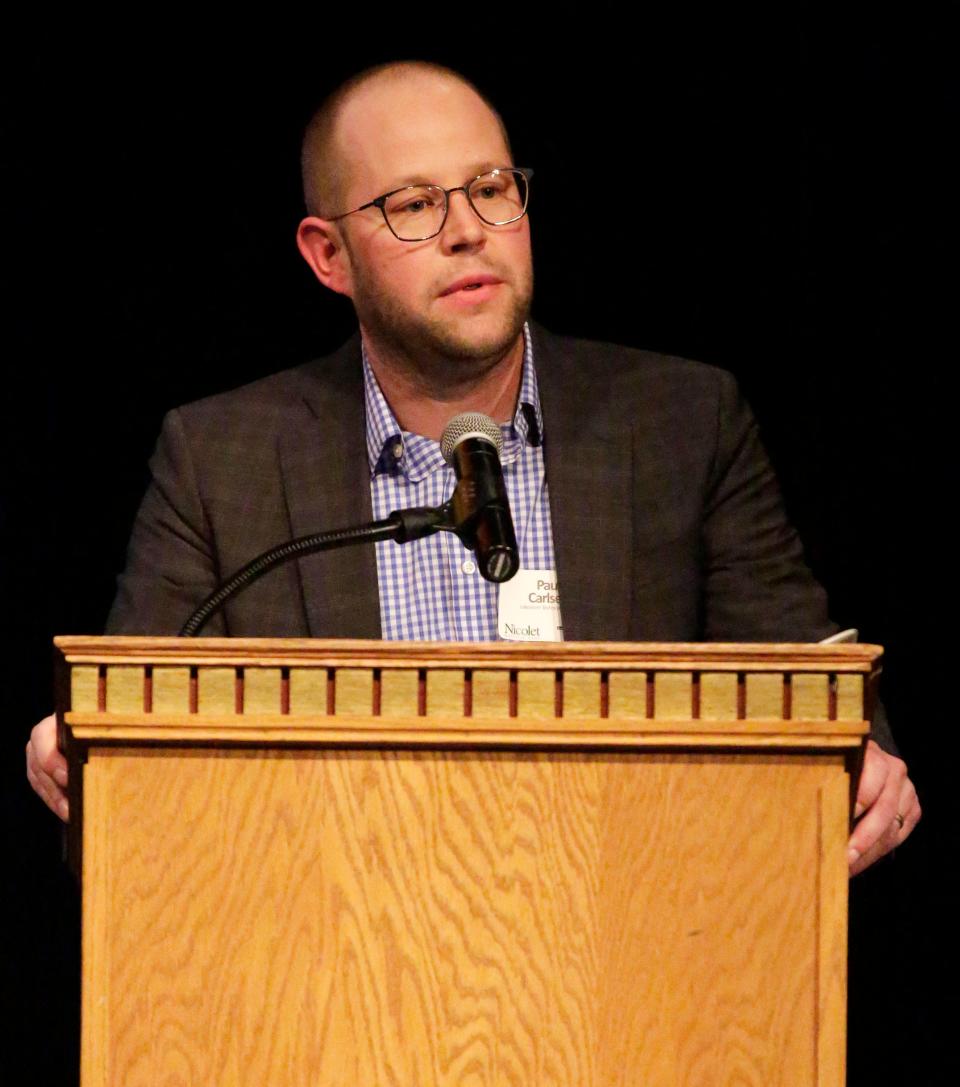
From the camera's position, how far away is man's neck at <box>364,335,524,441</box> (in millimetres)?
2475

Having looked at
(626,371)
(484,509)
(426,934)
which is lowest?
(426,934)

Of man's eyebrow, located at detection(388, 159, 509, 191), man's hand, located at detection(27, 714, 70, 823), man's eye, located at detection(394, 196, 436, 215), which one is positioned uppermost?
man's eyebrow, located at detection(388, 159, 509, 191)

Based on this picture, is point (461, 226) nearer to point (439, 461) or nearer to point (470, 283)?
point (470, 283)

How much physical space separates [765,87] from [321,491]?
96 centimetres

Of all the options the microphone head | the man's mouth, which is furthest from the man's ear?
the microphone head

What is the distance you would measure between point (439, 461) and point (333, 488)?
162 mm

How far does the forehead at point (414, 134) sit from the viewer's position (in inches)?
93.0

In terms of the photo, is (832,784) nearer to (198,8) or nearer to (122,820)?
(122,820)

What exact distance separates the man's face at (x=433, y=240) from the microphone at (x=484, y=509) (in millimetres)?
766

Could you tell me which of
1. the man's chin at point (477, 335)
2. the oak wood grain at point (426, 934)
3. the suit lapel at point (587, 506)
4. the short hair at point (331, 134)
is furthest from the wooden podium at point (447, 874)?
the short hair at point (331, 134)

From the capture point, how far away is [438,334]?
7.79 ft

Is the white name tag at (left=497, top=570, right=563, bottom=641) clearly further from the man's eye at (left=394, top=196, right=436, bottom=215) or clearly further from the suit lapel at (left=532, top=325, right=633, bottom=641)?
the man's eye at (left=394, top=196, right=436, bottom=215)

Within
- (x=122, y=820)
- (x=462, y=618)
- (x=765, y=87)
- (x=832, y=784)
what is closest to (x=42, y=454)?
(x=462, y=618)

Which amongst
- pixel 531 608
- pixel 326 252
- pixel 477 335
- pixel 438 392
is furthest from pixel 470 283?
pixel 531 608
